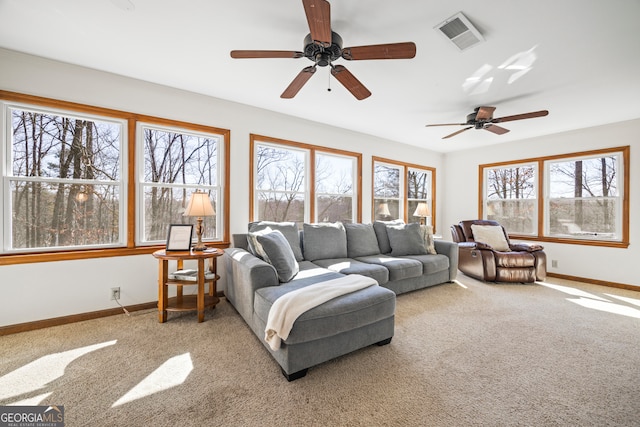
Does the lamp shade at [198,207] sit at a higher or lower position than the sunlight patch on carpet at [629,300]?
higher

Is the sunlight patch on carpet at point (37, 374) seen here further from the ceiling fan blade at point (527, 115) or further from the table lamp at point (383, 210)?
the ceiling fan blade at point (527, 115)

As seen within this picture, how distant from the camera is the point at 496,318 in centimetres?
271

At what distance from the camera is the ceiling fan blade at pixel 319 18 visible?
1.37 metres

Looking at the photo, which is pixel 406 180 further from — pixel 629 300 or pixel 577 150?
pixel 629 300

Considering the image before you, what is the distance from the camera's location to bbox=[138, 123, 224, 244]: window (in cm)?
299

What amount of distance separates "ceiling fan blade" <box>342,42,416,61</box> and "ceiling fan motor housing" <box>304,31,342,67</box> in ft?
0.42

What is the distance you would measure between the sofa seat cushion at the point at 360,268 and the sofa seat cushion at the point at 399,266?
0.39ft

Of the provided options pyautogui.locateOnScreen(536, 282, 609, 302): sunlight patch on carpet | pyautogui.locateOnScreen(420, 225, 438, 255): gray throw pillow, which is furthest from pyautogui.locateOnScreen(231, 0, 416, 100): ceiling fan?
pyautogui.locateOnScreen(536, 282, 609, 302): sunlight patch on carpet

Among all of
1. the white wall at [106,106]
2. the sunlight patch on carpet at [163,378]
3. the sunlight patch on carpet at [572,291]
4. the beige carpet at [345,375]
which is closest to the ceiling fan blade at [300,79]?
the white wall at [106,106]

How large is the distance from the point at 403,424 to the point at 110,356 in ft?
7.04

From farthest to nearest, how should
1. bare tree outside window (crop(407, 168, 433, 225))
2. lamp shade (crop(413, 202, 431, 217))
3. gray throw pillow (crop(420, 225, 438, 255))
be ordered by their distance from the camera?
bare tree outside window (crop(407, 168, 433, 225))
lamp shade (crop(413, 202, 431, 217))
gray throw pillow (crop(420, 225, 438, 255))

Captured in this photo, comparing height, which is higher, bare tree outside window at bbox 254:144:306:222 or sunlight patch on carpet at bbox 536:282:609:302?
bare tree outside window at bbox 254:144:306:222

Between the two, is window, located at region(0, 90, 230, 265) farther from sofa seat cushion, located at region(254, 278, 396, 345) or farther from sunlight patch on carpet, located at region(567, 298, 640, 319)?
sunlight patch on carpet, located at region(567, 298, 640, 319)

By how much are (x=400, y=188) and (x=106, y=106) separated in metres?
4.94
